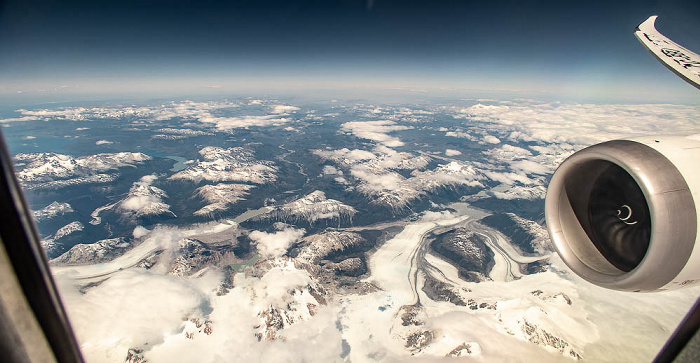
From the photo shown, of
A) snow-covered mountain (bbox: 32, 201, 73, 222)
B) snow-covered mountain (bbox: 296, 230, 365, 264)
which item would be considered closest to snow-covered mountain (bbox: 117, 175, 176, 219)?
snow-covered mountain (bbox: 32, 201, 73, 222)

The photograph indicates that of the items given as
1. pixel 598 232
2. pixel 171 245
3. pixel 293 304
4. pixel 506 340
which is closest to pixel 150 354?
pixel 293 304

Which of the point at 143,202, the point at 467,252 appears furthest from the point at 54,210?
the point at 467,252

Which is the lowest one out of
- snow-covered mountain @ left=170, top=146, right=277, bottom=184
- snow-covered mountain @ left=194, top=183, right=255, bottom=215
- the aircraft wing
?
snow-covered mountain @ left=194, top=183, right=255, bottom=215

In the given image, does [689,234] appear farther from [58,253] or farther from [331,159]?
[331,159]

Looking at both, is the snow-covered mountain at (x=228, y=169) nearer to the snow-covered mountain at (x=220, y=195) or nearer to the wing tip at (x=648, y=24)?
the snow-covered mountain at (x=220, y=195)

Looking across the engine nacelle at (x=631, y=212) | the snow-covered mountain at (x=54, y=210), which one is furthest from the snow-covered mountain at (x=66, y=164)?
the engine nacelle at (x=631, y=212)

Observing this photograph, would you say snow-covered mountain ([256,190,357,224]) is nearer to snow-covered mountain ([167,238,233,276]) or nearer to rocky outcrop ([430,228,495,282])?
snow-covered mountain ([167,238,233,276])
